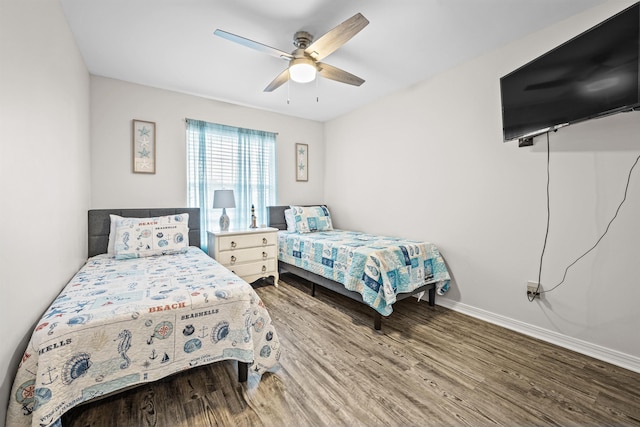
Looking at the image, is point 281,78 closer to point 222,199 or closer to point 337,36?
point 337,36

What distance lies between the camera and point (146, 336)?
1.43m

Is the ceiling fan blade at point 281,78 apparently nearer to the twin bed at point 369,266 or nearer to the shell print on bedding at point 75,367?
the twin bed at point 369,266

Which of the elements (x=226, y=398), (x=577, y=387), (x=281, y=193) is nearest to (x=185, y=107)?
(x=281, y=193)

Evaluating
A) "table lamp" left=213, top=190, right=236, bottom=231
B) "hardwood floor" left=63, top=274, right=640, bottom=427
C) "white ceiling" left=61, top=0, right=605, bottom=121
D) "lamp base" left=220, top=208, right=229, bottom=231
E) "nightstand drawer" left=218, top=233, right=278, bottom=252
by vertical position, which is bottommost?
"hardwood floor" left=63, top=274, right=640, bottom=427

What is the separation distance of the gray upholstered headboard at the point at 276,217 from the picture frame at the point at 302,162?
25.1 inches

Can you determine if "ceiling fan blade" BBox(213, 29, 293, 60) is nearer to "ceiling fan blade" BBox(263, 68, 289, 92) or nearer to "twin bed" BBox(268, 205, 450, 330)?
"ceiling fan blade" BBox(263, 68, 289, 92)

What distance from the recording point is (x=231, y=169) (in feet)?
12.6

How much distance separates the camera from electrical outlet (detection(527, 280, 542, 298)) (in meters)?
2.31

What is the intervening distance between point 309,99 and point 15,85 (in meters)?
2.89

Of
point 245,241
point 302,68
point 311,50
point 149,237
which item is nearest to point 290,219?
point 245,241

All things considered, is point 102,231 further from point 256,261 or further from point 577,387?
point 577,387

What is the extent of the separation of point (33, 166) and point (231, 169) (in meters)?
2.43

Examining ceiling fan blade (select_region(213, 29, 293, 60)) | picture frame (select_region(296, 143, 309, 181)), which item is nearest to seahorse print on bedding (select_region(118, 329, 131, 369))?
ceiling fan blade (select_region(213, 29, 293, 60))

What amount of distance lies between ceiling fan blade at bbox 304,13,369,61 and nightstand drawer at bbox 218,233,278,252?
2.17 m
